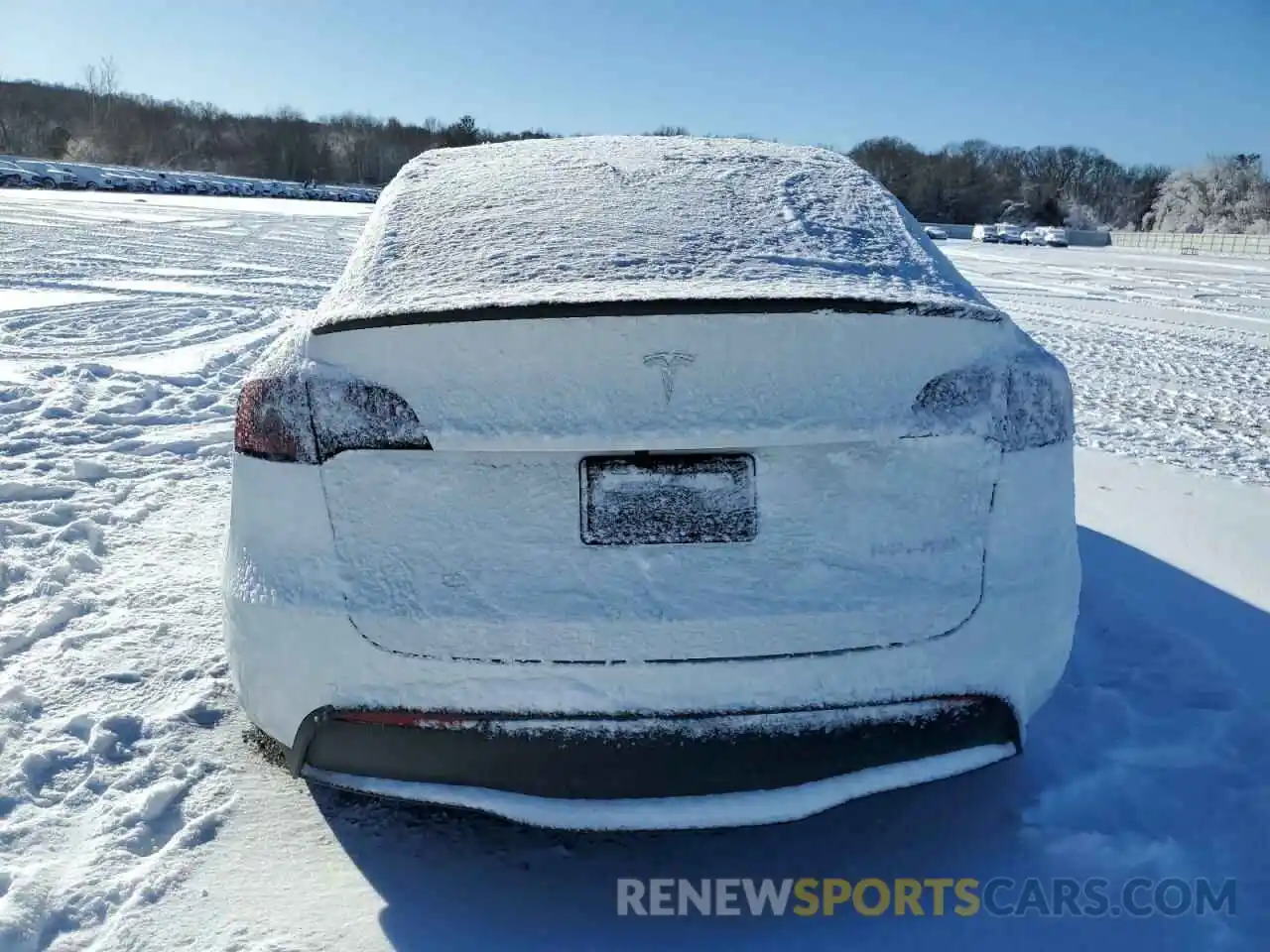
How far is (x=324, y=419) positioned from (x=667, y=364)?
2.06 ft

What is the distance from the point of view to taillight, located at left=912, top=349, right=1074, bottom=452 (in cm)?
177

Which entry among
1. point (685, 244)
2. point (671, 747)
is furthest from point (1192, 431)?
point (671, 747)

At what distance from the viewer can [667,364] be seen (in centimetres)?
167

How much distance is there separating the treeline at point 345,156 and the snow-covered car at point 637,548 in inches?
3806

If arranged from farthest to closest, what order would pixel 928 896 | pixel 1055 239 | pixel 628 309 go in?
1. pixel 1055 239
2. pixel 928 896
3. pixel 628 309

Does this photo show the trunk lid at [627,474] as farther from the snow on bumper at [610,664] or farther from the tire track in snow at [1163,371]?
the tire track in snow at [1163,371]

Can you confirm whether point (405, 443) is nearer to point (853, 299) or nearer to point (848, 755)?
point (853, 299)

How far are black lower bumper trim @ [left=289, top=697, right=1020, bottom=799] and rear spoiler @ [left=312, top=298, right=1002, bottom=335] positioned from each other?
2.30ft

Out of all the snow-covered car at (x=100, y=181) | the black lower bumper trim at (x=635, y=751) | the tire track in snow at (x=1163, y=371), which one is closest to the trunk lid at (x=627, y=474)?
the black lower bumper trim at (x=635, y=751)

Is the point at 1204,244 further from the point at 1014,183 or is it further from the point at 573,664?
the point at 1014,183

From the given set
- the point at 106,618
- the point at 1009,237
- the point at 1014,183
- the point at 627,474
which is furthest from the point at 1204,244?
the point at 1014,183

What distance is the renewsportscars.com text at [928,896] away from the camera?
1927 mm

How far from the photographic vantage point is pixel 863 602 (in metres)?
1.74

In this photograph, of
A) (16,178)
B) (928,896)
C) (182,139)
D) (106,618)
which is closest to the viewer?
(928,896)
